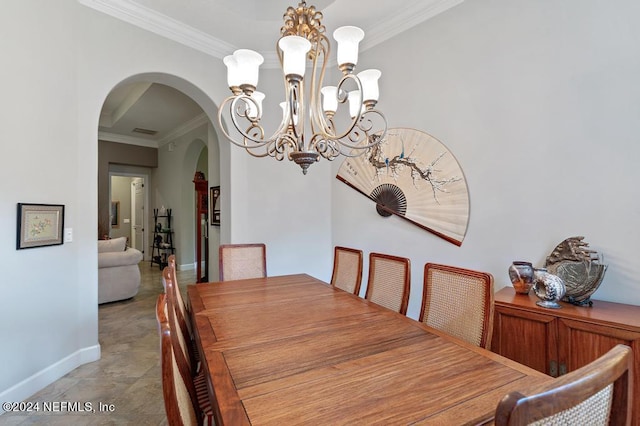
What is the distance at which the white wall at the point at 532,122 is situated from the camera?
185 cm

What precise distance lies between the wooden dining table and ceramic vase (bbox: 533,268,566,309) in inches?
33.6

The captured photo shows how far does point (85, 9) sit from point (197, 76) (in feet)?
3.27

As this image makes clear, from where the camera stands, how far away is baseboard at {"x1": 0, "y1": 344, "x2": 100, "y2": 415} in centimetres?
204

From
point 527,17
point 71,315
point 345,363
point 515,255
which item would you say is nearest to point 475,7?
point 527,17

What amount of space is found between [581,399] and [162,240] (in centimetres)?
787

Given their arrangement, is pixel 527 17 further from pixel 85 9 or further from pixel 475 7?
pixel 85 9

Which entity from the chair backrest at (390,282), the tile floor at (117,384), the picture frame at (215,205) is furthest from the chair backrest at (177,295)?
the picture frame at (215,205)

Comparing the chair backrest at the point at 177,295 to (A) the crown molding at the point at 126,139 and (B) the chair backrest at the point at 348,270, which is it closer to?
(B) the chair backrest at the point at 348,270

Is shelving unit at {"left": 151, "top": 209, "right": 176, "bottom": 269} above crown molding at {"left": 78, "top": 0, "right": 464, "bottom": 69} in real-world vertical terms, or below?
below

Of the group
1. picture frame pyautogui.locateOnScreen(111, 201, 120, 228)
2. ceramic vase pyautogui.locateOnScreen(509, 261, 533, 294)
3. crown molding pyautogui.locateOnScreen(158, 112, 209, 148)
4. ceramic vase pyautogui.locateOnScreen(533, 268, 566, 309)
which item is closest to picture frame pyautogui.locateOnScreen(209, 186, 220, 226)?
crown molding pyautogui.locateOnScreen(158, 112, 209, 148)

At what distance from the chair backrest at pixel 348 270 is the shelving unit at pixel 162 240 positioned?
217 inches

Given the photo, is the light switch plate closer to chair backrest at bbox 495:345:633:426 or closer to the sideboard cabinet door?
chair backrest at bbox 495:345:633:426

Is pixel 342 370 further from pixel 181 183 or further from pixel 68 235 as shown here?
pixel 181 183

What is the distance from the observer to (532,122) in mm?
2197
